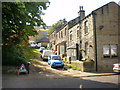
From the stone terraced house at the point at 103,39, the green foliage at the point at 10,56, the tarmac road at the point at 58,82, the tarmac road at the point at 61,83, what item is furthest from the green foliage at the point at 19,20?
the stone terraced house at the point at 103,39

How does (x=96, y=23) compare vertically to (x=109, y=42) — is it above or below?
above

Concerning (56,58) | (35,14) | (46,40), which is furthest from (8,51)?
(46,40)

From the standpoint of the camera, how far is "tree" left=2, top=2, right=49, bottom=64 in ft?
39.6

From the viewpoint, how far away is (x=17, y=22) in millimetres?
13367

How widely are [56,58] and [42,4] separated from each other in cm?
1065

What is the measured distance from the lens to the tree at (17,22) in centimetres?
1208

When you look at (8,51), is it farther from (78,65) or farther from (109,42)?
(109,42)

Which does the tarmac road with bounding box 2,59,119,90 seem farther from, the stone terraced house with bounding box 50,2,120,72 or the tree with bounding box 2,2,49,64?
the stone terraced house with bounding box 50,2,120,72

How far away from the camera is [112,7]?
19594 mm

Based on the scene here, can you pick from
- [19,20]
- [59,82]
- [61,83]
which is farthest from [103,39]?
[19,20]

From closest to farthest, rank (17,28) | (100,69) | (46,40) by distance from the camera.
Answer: (17,28) → (100,69) → (46,40)

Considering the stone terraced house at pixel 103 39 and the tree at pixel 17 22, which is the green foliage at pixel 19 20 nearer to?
the tree at pixel 17 22

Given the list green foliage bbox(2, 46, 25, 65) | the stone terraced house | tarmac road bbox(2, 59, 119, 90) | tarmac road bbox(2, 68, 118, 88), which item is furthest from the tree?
the stone terraced house

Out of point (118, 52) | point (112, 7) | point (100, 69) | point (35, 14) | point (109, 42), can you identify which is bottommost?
point (100, 69)
